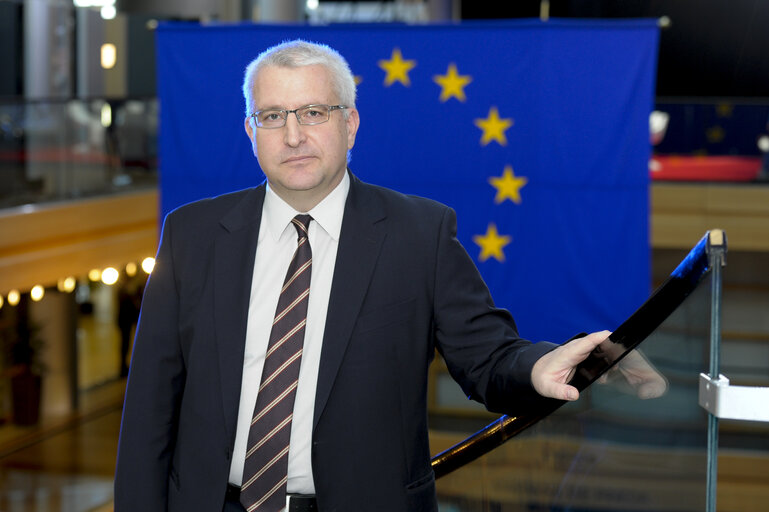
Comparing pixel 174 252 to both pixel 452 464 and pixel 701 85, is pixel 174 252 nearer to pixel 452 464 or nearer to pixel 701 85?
pixel 452 464

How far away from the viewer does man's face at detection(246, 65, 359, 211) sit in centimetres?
189

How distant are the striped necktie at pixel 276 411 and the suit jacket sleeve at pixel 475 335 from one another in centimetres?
26

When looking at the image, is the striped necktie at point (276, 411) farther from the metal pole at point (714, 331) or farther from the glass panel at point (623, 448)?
the metal pole at point (714, 331)

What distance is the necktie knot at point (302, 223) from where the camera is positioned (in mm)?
1963

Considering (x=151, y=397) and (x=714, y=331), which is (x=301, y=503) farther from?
(x=714, y=331)

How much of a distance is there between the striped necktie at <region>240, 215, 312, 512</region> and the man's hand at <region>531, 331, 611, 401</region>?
430 millimetres

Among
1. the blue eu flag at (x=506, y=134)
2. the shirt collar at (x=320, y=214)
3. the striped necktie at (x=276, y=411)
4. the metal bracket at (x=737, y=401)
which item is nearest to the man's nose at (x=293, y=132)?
the shirt collar at (x=320, y=214)

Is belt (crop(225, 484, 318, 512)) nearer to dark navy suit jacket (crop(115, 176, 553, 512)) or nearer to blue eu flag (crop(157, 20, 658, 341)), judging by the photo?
dark navy suit jacket (crop(115, 176, 553, 512))

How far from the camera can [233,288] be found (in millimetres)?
1942

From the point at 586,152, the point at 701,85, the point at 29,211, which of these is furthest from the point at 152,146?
the point at 701,85

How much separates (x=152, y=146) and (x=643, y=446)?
10.8m

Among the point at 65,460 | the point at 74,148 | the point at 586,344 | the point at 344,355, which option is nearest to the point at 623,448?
the point at 586,344

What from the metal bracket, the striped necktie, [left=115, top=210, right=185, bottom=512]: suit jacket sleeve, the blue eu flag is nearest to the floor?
the blue eu flag

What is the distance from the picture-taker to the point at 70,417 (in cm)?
1372
